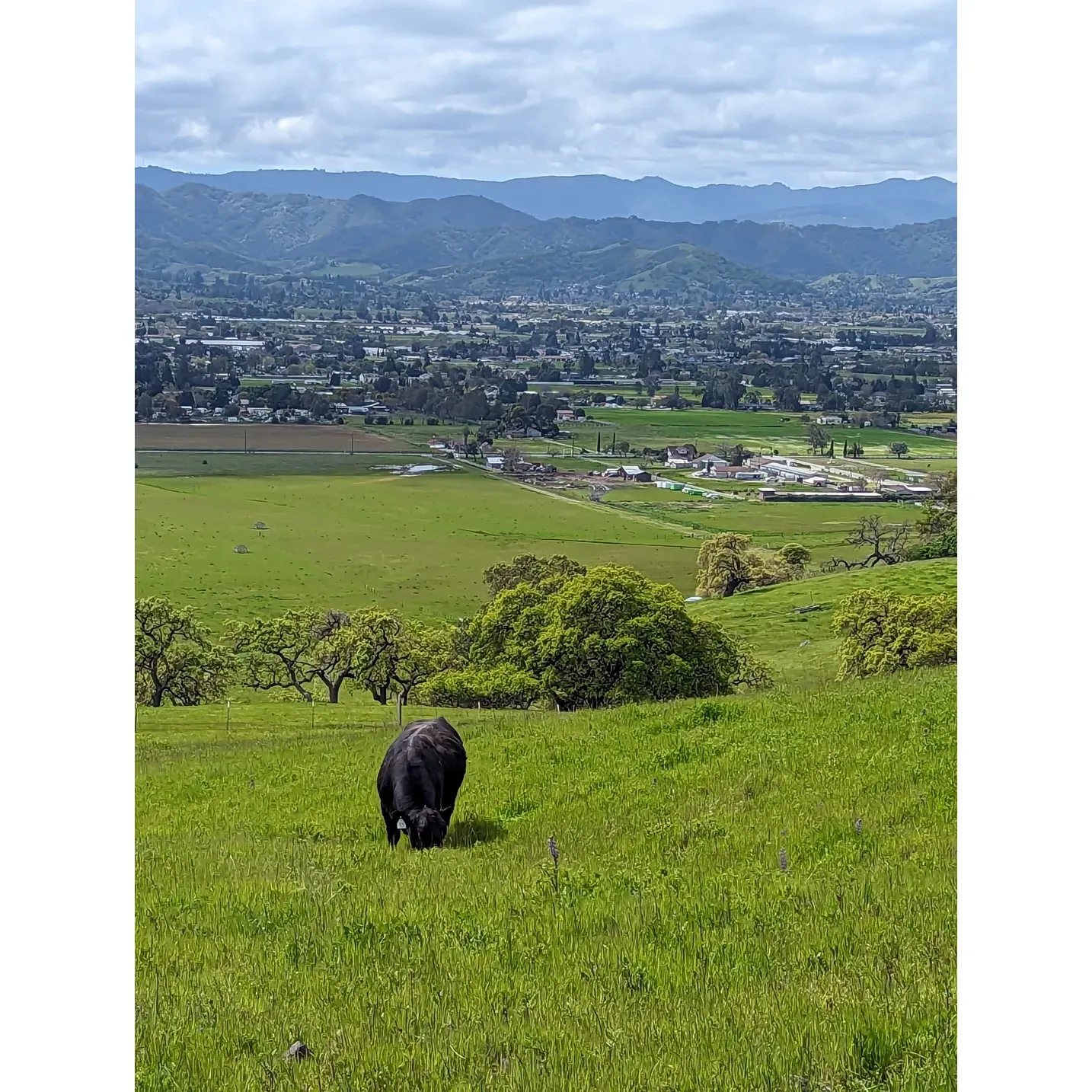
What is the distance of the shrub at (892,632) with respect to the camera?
120 feet

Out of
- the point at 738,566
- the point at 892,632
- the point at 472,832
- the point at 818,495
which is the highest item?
the point at 818,495

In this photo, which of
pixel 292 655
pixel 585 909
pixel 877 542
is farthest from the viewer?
pixel 877 542

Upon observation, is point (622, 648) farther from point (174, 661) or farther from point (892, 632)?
point (174, 661)

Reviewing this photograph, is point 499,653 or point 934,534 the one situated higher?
point 934,534

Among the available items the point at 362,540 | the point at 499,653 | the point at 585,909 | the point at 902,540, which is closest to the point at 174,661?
the point at 499,653

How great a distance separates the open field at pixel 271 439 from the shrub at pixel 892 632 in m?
61.9

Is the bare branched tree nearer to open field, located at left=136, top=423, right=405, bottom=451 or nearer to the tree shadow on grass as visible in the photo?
open field, located at left=136, top=423, right=405, bottom=451

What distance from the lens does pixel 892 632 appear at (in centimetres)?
3966

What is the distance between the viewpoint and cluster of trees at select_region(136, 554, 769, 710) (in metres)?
34.5

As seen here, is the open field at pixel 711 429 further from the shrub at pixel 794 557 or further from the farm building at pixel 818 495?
the shrub at pixel 794 557

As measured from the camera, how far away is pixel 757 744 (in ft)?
37.7

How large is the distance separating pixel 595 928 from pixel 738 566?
190 feet
